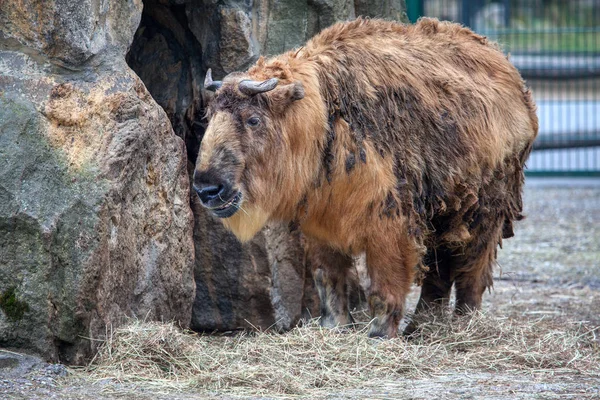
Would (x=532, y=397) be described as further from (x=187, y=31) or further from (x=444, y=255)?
(x=187, y=31)

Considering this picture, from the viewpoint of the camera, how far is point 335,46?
5305 millimetres

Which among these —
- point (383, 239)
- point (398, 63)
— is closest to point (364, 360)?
point (383, 239)

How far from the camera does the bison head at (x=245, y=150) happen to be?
15.5ft

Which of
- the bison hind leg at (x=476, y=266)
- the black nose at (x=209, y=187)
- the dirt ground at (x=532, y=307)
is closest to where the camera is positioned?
the dirt ground at (x=532, y=307)

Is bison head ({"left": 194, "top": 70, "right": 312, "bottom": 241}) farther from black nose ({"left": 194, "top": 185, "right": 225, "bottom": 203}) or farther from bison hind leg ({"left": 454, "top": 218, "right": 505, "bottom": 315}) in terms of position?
bison hind leg ({"left": 454, "top": 218, "right": 505, "bottom": 315})

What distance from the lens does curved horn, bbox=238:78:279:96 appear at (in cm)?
475

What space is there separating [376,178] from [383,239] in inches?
13.3

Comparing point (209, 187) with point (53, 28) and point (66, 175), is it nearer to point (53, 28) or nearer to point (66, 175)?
point (66, 175)

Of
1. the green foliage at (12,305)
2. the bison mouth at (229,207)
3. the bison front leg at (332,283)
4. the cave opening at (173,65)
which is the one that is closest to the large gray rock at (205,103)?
the cave opening at (173,65)

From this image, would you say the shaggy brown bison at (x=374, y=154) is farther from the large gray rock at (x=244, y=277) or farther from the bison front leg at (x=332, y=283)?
the large gray rock at (x=244, y=277)

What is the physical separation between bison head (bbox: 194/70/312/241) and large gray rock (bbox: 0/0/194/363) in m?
0.40

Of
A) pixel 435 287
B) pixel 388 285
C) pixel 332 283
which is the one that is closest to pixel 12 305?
pixel 332 283

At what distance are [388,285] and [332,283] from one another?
0.42m

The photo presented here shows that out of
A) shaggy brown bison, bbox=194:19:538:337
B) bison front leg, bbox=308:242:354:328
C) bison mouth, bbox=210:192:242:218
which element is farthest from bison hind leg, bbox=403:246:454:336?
bison mouth, bbox=210:192:242:218
